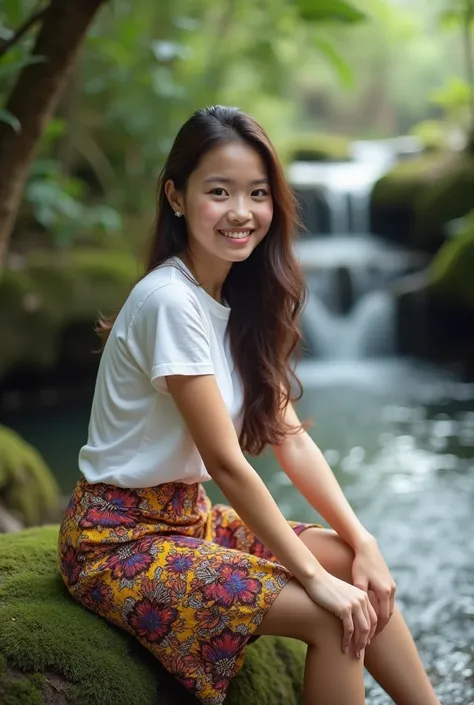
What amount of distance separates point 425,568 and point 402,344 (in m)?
5.26

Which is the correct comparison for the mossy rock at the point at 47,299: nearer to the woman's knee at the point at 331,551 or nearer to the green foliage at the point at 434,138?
A: the woman's knee at the point at 331,551

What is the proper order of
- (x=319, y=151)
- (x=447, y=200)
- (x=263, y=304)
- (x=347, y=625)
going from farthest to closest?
(x=319, y=151) → (x=447, y=200) → (x=263, y=304) → (x=347, y=625)

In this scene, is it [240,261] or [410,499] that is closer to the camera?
[240,261]

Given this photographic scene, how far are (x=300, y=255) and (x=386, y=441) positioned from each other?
13.9 feet

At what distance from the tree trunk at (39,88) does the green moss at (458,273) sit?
5.91 meters

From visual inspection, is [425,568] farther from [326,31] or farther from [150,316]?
[326,31]

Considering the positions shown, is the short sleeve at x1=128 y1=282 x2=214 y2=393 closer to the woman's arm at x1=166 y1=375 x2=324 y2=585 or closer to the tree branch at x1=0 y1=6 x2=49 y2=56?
the woman's arm at x1=166 y1=375 x2=324 y2=585

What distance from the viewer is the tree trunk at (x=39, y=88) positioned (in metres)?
2.62

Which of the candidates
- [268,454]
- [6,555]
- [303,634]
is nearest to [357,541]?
[303,634]

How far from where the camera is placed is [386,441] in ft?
19.5

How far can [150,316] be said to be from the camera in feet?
5.84

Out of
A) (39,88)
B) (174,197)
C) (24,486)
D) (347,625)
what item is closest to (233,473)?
(347,625)

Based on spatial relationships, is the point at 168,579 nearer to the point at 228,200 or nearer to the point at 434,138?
the point at 228,200

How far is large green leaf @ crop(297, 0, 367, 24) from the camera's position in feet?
9.31
